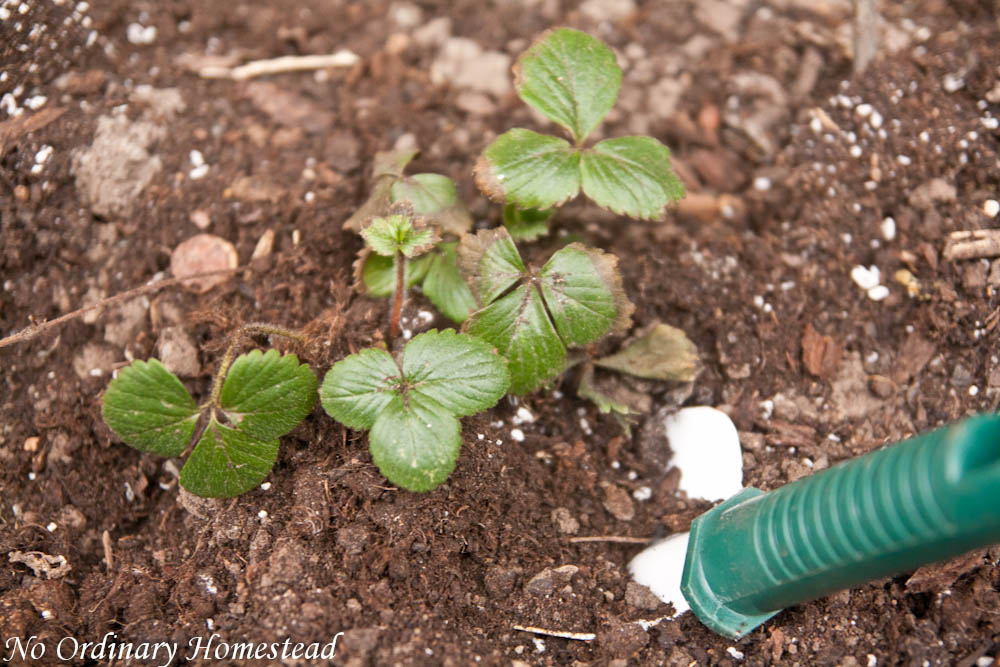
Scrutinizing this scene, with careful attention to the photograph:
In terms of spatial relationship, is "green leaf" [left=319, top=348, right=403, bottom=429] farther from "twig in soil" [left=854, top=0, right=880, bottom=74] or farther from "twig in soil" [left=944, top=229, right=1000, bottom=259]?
"twig in soil" [left=854, top=0, right=880, bottom=74]

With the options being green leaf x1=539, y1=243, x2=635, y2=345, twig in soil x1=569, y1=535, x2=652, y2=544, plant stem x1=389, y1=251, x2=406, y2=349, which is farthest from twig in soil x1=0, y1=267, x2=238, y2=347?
twig in soil x1=569, y1=535, x2=652, y2=544

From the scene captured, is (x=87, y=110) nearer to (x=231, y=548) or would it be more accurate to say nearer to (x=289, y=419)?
Result: (x=289, y=419)

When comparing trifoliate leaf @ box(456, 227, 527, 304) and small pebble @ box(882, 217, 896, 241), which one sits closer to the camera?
trifoliate leaf @ box(456, 227, 527, 304)

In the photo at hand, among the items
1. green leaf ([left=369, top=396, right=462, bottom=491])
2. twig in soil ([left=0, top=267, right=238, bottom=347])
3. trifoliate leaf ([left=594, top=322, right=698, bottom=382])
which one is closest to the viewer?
green leaf ([left=369, top=396, right=462, bottom=491])

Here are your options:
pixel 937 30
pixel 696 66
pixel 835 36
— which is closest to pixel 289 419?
pixel 696 66

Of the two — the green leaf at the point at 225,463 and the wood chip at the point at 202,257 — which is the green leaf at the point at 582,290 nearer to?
the green leaf at the point at 225,463

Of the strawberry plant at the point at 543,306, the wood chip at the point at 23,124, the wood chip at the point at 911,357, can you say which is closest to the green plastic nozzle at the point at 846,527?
the strawberry plant at the point at 543,306

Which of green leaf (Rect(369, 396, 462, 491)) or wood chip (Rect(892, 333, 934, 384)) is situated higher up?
green leaf (Rect(369, 396, 462, 491))

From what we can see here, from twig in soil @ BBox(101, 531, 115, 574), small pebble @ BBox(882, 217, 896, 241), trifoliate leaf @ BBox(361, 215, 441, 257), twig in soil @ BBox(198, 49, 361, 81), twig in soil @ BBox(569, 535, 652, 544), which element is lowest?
twig in soil @ BBox(569, 535, 652, 544)
